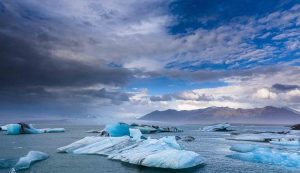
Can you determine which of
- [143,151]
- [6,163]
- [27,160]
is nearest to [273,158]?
[143,151]

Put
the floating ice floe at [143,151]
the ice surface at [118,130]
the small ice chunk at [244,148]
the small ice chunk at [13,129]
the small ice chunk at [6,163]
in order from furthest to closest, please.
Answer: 1. the small ice chunk at [13,129]
2. the ice surface at [118,130]
3. the small ice chunk at [244,148]
4. the small ice chunk at [6,163]
5. the floating ice floe at [143,151]

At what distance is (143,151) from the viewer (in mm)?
26688

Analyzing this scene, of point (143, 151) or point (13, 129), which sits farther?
point (13, 129)

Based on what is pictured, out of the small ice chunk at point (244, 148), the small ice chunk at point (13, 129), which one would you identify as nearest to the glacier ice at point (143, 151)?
the small ice chunk at point (244, 148)

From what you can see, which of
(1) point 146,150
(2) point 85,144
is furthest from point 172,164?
(2) point 85,144

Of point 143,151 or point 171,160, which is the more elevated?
point 143,151

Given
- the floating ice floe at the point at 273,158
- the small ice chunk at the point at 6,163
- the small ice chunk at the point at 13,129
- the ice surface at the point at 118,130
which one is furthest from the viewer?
the small ice chunk at the point at 13,129

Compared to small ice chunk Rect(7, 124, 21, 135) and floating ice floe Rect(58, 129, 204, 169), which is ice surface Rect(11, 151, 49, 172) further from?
small ice chunk Rect(7, 124, 21, 135)

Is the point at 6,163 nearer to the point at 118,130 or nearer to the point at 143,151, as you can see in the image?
the point at 143,151

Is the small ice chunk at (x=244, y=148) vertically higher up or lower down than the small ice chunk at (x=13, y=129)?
lower down

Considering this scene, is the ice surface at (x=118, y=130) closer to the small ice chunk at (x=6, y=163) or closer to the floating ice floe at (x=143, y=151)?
the floating ice floe at (x=143, y=151)

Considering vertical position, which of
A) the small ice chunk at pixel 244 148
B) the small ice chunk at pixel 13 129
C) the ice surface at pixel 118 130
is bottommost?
the small ice chunk at pixel 244 148

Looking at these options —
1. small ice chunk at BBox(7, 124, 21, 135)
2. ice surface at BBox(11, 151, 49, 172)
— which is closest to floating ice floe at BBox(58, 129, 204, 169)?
ice surface at BBox(11, 151, 49, 172)

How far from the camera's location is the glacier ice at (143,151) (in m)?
23.5
